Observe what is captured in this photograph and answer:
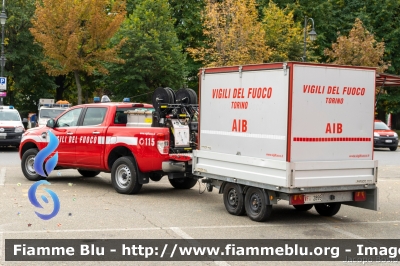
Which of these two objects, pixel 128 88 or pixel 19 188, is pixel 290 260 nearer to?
pixel 19 188

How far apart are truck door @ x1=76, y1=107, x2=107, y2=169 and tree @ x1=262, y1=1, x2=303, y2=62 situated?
26022 millimetres

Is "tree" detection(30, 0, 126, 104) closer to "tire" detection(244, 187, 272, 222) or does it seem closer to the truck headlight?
the truck headlight

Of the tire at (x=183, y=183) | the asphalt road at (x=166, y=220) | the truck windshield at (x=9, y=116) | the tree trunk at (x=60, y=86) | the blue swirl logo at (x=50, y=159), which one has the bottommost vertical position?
the asphalt road at (x=166, y=220)

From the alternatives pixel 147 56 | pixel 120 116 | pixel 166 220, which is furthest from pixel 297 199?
pixel 147 56

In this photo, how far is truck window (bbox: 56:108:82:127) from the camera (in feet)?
46.2

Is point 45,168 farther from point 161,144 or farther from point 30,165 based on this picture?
→ point 161,144

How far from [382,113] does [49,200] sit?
139 ft

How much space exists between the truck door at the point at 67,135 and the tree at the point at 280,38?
2567cm

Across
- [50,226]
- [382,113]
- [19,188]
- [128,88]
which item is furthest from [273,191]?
[382,113]

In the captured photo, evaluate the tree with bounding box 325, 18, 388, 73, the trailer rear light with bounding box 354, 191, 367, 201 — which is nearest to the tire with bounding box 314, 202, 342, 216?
the trailer rear light with bounding box 354, 191, 367, 201

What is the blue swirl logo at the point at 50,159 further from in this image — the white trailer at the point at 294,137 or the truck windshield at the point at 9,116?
the truck windshield at the point at 9,116

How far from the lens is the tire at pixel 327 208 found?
1058cm

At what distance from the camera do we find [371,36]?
3900 cm

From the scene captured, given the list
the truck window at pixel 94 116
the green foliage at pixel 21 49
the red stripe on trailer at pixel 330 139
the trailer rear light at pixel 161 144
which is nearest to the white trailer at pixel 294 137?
the red stripe on trailer at pixel 330 139
